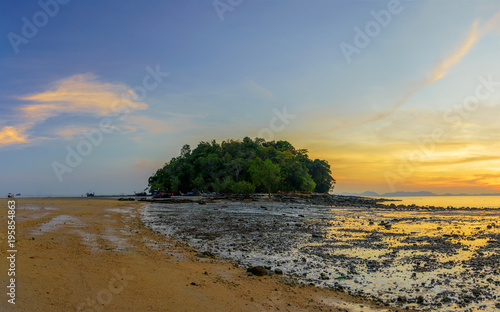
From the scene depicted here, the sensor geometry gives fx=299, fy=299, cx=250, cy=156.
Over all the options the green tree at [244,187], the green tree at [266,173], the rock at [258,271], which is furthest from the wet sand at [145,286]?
the green tree at [244,187]

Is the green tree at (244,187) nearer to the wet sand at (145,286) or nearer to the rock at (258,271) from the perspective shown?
the wet sand at (145,286)

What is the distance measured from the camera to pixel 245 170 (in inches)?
4040

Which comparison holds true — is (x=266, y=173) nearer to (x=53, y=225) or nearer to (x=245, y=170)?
(x=245, y=170)

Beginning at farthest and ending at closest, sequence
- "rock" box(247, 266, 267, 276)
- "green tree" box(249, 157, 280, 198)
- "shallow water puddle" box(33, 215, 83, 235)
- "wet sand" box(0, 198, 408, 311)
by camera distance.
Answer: "green tree" box(249, 157, 280, 198)
"shallow water puddle" box(33, 215, 83, 235)
"rock" box(247, 266, 267, 276)
"wet sand" box(0, 198, 408, 311)

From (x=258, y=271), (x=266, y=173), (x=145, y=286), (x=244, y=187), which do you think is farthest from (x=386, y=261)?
(x=244, y=187)

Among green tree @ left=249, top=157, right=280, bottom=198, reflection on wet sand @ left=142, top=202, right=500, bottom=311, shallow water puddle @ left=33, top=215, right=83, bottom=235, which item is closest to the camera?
reflection on wet sand @ left=142, top=202, right=500, bottom=311

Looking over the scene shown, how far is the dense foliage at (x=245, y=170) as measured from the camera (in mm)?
88938

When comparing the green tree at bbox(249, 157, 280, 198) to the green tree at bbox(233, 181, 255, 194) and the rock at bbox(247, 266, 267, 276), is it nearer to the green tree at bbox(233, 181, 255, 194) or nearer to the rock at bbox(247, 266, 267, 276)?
the green tree at bbox(233, 181, 255, 194)

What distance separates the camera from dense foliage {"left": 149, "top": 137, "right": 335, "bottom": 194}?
292 feet

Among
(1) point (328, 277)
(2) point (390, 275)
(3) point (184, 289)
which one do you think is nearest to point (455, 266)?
(2) point (390, 275)

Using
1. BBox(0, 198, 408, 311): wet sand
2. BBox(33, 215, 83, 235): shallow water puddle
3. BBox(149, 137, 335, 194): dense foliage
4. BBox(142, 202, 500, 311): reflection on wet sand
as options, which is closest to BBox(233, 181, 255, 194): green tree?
BBox(149, 137, 335, 194): dense foliage

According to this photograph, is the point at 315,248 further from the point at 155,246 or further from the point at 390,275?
the point at 155,246

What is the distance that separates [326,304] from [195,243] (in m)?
9.50

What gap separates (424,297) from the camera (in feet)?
27.2
